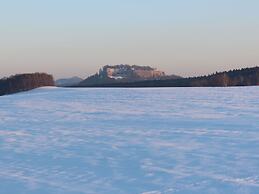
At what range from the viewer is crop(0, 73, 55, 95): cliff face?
4131cm

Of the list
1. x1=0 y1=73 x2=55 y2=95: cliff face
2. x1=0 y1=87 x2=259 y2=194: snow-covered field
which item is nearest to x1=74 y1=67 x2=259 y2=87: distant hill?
x1=0 y1=73 x2=55 y2=95: cliff face

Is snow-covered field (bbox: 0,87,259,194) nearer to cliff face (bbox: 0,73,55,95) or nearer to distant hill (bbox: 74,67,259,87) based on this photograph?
distant hill (bbox: 74,67,259,87)

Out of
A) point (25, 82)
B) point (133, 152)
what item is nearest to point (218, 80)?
point (25, 82)

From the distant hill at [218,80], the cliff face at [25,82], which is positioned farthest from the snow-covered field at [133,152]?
the cliff face at [25,82]

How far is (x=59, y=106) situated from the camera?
1650 centimetres

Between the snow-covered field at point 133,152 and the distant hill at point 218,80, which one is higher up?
the distant hill at point 218,80

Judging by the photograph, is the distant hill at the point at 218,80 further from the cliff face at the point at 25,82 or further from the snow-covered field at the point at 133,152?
the snow-covered field at the point at 133,152

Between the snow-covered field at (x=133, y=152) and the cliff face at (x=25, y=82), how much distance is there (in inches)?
1115

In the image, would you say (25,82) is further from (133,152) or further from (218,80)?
(133,152)

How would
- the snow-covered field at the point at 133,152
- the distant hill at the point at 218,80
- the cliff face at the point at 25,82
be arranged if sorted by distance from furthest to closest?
1. the cliff face at the point at 25,82
2. the distant hill at the point at 218,80
3. the snow-covered field at the point at 133,152

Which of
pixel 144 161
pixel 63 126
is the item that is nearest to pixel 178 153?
pixel 144 161

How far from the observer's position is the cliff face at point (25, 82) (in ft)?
136

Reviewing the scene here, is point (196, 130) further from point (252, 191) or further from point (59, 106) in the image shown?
point (59, 106)

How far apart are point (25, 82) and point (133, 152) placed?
35.5 metres
